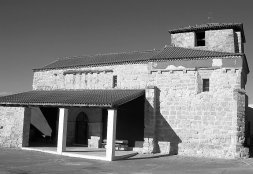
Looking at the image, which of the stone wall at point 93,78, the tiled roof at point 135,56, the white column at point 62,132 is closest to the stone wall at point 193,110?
the stone wall at point 93,78

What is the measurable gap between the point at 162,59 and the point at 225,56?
3.48 meters

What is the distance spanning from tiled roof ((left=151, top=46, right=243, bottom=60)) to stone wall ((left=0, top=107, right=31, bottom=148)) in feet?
27.0

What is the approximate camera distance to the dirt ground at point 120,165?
34.0ft

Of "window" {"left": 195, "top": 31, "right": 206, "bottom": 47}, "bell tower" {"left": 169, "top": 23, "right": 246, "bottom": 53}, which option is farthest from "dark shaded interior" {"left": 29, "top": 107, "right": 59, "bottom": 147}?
"window" {"left": 195, "top": 31, "right": 206, "bottom": 47}

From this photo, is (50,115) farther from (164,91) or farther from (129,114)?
(164,91)

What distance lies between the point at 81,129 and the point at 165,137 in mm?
5837

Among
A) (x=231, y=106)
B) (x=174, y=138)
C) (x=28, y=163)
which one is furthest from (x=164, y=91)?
(x=28, y=163)

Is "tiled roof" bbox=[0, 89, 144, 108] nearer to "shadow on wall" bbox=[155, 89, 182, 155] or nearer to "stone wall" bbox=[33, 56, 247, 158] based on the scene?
"stone wall" bbox=[33, 56, 247, 158]

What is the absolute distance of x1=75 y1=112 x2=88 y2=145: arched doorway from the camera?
18.3 m

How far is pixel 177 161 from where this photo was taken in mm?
13352

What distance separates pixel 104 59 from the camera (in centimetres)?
2012

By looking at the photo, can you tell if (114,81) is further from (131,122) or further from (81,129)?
(81,129)

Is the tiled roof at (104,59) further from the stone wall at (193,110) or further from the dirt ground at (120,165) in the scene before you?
the dirt ground at (120,165)

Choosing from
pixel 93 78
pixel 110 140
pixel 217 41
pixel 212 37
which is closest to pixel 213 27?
pixel 212 37
